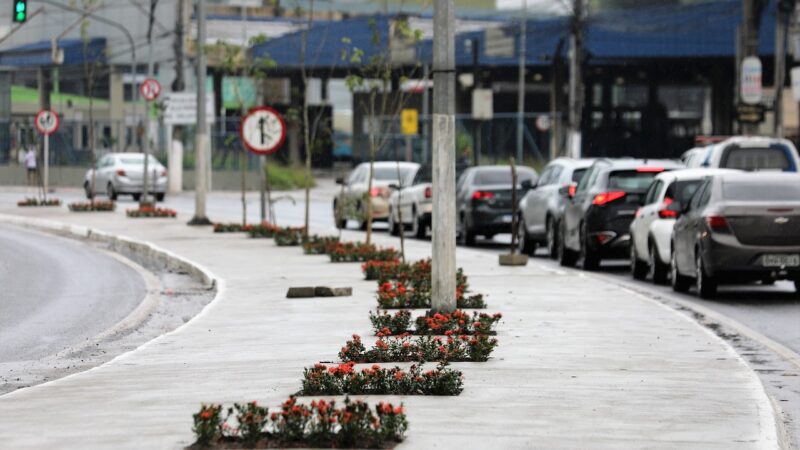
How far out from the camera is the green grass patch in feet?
231

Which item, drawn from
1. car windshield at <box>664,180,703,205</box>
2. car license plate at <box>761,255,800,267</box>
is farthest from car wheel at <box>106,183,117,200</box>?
car license plate at <box>761,255,800,267</box>

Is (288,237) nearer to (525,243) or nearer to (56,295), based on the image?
(525,243)

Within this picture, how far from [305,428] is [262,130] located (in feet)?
75.3

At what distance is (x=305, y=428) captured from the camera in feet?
28.7

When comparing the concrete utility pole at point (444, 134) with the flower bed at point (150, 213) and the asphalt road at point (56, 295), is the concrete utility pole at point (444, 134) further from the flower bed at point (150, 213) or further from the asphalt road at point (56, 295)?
the flower bed at point (150, 213)

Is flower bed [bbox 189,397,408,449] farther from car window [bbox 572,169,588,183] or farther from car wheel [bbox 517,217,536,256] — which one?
car wheel [bbox 517,217,536,256]

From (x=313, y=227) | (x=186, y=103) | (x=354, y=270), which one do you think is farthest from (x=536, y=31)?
(x=354, y=270)

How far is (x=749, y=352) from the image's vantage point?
48.3 ft

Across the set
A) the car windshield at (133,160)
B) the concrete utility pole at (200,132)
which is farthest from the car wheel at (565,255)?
the car windshield at (133,160)

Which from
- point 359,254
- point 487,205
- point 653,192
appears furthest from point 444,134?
point 487,205

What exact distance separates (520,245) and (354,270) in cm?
774

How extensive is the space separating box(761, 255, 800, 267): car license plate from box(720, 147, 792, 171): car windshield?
7023 mm

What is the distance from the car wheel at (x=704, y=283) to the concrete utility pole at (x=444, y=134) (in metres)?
5.97

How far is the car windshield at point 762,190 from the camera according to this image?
814 inches
